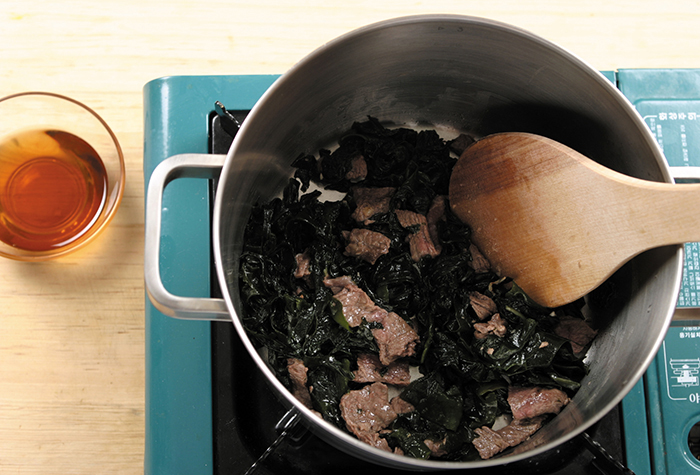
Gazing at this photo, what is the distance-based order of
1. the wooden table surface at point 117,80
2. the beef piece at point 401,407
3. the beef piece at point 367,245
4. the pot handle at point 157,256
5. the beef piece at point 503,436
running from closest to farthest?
1. the pot handle at point 157,256
2. the beef piece at point 503,436
3. the beef piece at point 401,407
4. the beef piece at point 367,245
5. the wooden table surface at point 117,80

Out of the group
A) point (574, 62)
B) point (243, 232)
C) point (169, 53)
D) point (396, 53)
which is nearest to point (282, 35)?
point (169, 53)

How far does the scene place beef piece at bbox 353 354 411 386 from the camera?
5.25 ft

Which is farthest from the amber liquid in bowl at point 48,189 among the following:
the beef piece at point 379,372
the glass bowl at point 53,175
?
the beef piece at point 379,372

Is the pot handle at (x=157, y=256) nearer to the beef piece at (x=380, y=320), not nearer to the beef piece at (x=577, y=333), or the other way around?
the beef piece at (x=380, y=320)

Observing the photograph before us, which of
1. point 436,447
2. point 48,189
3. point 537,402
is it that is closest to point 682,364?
point 537,402

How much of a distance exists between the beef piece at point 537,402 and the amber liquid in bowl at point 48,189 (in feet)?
5.14

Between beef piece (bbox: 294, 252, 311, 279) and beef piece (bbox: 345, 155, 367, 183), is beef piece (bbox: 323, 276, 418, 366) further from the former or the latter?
beef piece (bbox: 345, 155, 367, 183)

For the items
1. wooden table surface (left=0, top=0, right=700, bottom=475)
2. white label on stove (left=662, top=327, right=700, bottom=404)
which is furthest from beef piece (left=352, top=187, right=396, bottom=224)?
white label on stove (left=662, top=327, right=700, bottom=404)

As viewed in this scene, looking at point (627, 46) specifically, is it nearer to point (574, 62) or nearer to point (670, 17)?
point (670, 17)

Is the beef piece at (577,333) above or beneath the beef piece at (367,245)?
beneath

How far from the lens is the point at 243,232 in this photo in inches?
62.3

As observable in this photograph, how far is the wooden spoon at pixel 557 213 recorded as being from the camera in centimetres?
125

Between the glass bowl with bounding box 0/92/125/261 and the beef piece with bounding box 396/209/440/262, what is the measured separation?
103 cm

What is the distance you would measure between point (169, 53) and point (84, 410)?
142 cm
